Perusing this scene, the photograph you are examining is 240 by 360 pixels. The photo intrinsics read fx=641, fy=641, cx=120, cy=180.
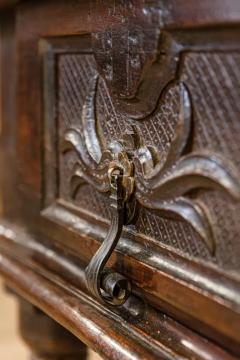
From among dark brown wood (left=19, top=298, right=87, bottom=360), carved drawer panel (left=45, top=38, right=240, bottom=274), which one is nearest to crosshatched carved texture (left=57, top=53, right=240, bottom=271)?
carved drawer panel (left=45, top=38, right=240, bottom=274)

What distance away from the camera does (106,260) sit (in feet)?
2.09

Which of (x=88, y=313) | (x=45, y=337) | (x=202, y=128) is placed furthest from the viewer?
(x=45, y=337)

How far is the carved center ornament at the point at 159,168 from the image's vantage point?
0.53 m

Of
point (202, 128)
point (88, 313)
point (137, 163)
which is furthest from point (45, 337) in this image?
point (202, 128)

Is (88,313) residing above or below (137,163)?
below

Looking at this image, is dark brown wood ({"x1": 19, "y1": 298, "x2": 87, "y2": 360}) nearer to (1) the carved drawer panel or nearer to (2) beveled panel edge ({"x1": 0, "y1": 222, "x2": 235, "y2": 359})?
(2) beveled panel edge ({"x1": 0, "y1": 222, "x2": 235, "y2": 359})

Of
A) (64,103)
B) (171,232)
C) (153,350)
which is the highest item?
(64,103)

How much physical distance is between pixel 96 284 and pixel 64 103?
0.25 metres

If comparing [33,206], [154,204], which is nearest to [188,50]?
[154,204]

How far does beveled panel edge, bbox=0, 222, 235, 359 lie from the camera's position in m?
0.57

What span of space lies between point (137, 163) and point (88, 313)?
170 millimetres

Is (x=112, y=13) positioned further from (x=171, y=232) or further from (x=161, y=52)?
(x=171, y=232)

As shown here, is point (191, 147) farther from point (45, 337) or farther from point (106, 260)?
point (45, 337)

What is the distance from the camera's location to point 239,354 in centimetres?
51
